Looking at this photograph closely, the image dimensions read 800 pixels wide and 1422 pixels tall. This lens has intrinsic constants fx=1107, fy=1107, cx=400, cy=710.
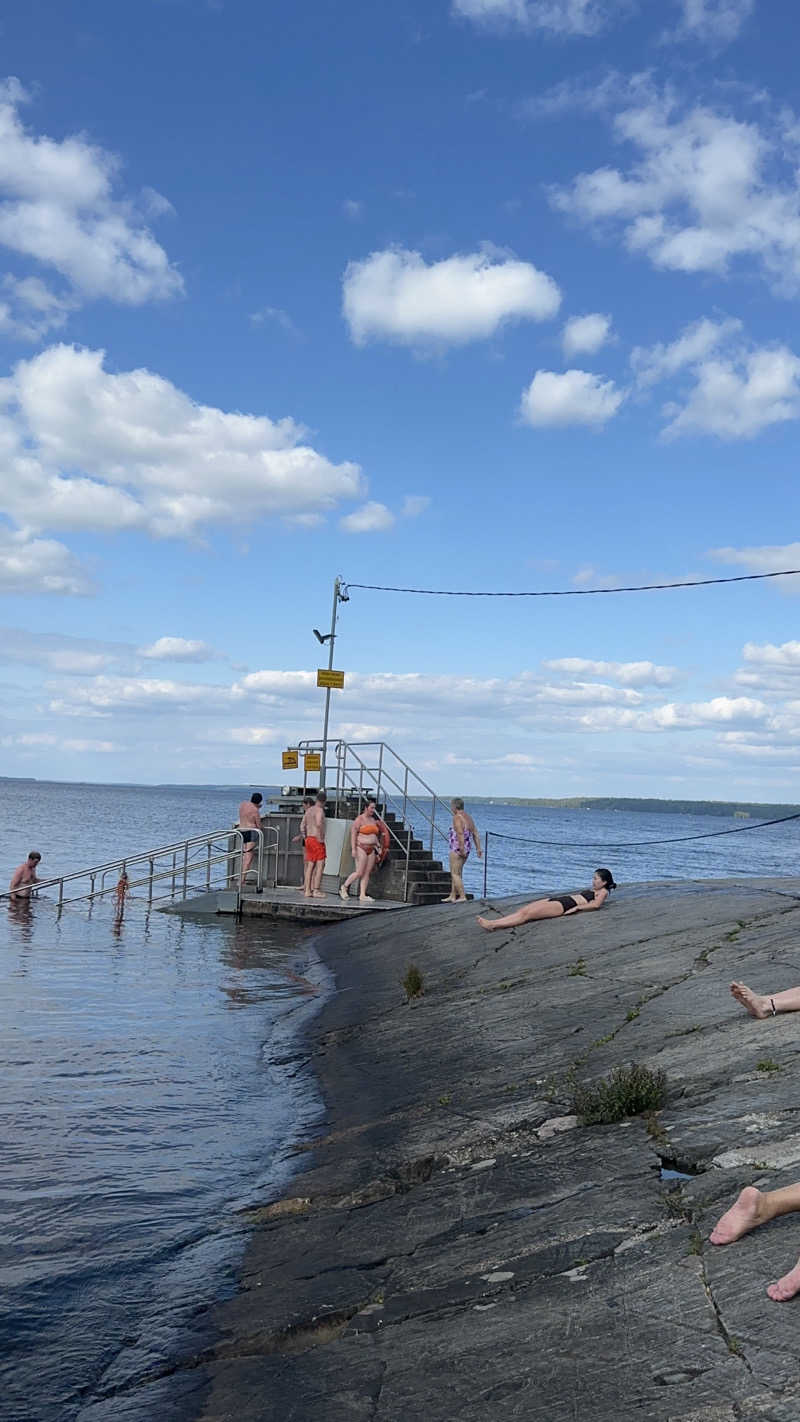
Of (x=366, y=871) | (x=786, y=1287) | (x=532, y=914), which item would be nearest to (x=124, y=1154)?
(x=786, y=1287)

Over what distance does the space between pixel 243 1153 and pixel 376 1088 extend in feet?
5.55

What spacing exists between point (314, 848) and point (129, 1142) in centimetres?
1637

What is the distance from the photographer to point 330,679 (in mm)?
28828

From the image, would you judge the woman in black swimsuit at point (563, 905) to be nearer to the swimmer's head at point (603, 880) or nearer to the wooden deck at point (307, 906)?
the swimmer's head at point (603, 880)

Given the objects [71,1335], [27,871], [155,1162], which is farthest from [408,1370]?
[27,871]

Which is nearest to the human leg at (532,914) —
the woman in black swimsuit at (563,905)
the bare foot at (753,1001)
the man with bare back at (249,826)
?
the woman in black swimsuit at (563,905)

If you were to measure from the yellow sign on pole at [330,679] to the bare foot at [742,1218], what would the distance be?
24056mm

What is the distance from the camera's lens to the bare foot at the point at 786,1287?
14.6 ft

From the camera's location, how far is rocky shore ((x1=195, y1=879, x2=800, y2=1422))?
14.8 ft

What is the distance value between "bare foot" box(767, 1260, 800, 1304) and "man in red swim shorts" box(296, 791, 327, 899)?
2093 cm

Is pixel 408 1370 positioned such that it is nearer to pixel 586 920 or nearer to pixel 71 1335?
pixel 71 1335

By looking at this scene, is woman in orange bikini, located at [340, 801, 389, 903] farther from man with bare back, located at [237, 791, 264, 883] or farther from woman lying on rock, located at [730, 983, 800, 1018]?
woman lying on rock, located at [730, 983, 800, 1018]

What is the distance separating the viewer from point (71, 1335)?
6039mm

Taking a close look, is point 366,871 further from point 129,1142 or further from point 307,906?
point 129,1142
